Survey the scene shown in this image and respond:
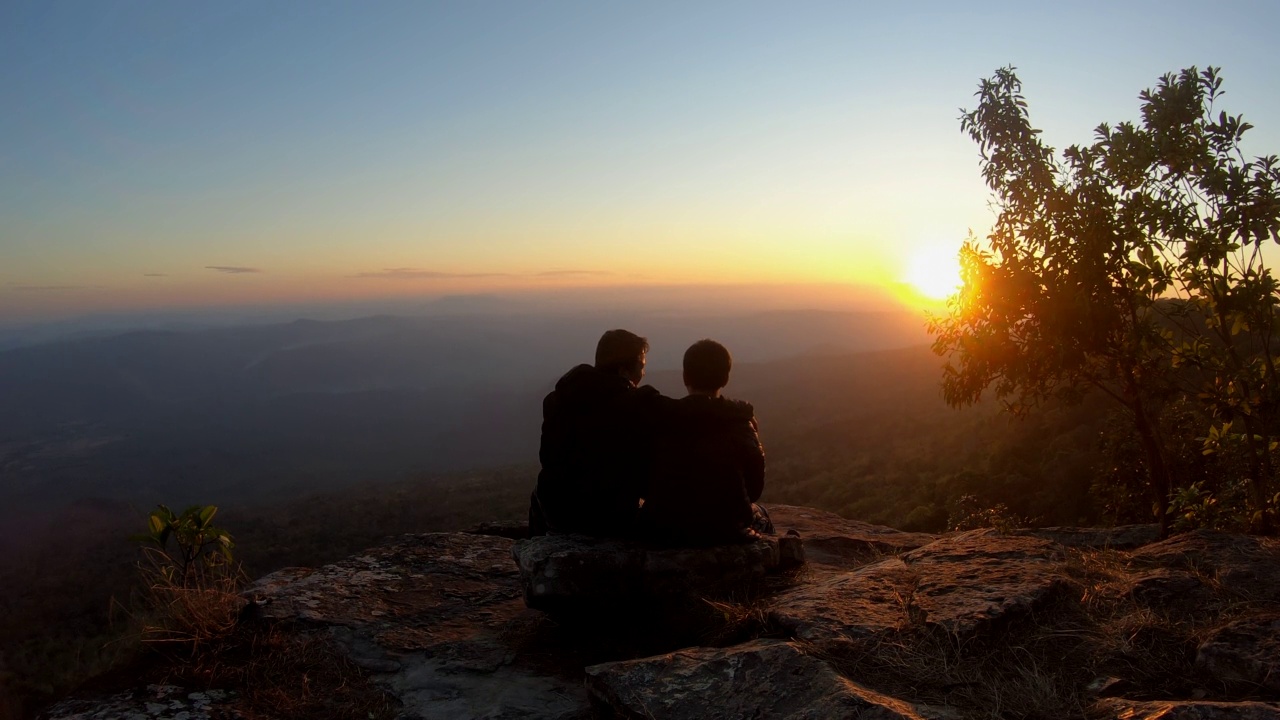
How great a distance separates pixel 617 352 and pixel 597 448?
65cm

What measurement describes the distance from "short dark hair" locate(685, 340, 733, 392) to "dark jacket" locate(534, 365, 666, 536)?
0.88ft

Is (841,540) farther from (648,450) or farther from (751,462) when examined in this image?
(648,450)

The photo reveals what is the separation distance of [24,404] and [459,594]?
225m

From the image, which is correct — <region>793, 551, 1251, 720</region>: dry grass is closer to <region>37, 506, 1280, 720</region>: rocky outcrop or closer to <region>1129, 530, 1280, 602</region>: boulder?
<region>37, 506, 1280, 720</region>: rocky outcrop

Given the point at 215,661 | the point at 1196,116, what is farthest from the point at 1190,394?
the point at 215,661

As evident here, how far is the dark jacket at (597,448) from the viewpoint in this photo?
462 cm

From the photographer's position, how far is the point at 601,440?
183 inches

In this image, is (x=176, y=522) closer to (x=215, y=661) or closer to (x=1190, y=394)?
(x=215, y=661)

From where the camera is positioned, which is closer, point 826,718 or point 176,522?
point 826,718

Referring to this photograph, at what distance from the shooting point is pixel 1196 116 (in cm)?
499

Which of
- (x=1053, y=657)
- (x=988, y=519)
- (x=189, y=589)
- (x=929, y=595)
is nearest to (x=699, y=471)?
(x=929, y=595)

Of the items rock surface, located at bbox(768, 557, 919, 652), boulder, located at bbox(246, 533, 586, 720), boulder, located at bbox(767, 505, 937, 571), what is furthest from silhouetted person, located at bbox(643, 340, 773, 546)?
boulder, located at bbox(767, 505, 937, 571)

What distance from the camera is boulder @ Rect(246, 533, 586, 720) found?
12.7ft

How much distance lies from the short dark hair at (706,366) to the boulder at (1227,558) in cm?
273
